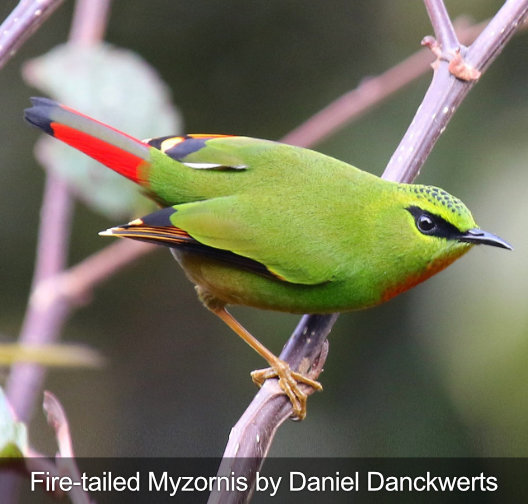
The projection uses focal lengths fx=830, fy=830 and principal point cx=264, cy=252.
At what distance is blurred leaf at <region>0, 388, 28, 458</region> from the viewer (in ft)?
3.96

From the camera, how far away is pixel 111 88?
227cm

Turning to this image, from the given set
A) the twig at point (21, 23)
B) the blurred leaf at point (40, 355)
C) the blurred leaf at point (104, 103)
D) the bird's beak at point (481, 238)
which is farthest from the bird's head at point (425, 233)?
the blurred leaf at point (40, 355)

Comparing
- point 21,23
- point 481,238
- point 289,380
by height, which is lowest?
point 289,380

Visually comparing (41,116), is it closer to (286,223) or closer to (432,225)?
(286,223)

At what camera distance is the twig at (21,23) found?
168 cm

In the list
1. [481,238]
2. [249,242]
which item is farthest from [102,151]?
[481,238]

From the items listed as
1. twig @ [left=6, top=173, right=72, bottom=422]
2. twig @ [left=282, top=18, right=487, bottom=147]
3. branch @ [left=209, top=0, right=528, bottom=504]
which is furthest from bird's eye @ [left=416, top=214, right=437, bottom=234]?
twig @ [left=6, top=173, right=72, bottom=422]

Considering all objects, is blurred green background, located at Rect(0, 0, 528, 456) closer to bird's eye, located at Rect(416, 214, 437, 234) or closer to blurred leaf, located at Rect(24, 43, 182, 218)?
blurred leaf, located at Rect(24, 43, 182, 218)

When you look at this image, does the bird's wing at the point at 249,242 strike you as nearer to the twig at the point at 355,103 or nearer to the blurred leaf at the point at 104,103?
the blurred leaf at the point at 104,103

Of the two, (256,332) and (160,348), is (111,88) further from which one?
(160,348)

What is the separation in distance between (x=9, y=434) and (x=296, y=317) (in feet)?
8.26

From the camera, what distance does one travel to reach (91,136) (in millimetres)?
2156

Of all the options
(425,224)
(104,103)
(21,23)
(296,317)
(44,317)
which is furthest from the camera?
(296,317)

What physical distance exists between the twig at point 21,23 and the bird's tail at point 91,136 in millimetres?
341
